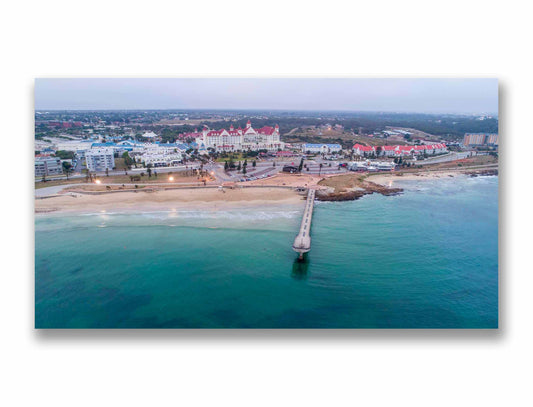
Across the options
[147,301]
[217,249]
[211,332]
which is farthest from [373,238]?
[147,301]

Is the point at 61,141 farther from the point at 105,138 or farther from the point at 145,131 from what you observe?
the point at 145,131

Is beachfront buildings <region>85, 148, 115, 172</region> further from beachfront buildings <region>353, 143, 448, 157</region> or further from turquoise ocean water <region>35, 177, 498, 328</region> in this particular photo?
beachfront buildings <region>353, 143, 448, 157</region>

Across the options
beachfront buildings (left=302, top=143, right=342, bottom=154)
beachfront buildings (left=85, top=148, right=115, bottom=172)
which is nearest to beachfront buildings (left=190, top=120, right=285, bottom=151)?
beachfront buildings (left=302, top=143, right=342, bottom=154)

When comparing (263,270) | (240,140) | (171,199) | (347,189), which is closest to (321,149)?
(240,140)

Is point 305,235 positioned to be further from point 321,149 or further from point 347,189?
point 321,149

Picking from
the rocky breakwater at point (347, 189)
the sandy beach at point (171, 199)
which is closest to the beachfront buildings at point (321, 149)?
the rocky breakwater at point (347, 189)
